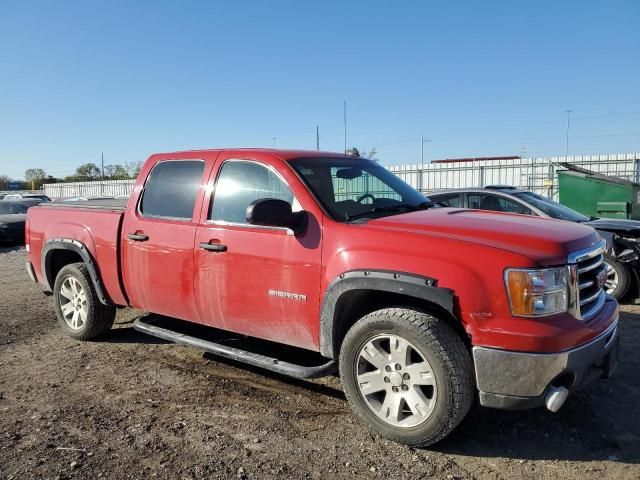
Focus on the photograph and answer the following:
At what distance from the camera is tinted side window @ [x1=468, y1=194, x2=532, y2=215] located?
24.8 feet

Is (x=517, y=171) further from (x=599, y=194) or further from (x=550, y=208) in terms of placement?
(x=550, y=208)

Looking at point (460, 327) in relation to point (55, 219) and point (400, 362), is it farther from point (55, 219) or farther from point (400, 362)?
point (55, 219)

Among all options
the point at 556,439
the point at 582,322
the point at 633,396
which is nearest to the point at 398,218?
the point at 582,322

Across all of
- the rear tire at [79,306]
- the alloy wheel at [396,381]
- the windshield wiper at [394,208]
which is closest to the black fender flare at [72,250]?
the rear tire at [79,306]

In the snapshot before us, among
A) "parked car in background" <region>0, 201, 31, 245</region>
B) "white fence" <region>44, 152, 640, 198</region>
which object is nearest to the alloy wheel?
"parked car in background" <region>0, 201, 31, 245</region>

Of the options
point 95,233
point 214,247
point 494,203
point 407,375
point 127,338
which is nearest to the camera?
point 407,375

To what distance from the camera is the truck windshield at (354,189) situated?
381 cm

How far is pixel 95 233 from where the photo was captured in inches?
196

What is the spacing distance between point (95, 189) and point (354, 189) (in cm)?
3405

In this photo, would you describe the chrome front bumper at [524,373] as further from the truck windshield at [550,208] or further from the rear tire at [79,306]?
the truck windshield at [550,208]

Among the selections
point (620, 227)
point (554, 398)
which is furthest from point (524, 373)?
point (620, 227)

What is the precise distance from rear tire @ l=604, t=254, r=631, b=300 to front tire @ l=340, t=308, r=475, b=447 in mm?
4740

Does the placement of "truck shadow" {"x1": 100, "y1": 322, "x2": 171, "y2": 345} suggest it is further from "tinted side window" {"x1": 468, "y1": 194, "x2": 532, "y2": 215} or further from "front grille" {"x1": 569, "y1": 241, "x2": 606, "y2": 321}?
"tinted side window" {"x1": 468, "y1": 194, "x2": 532, "y2": 215}

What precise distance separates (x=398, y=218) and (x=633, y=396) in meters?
2.36
